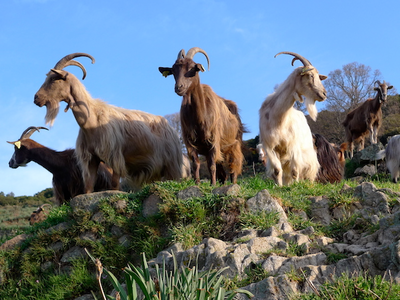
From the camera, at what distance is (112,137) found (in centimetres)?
859

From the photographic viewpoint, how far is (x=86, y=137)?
28.4ft

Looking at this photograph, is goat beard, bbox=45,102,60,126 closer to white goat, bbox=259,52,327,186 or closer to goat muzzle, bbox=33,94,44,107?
goat muzzle, bbox=33,94,44,107

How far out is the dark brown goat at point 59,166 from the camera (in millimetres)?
10430

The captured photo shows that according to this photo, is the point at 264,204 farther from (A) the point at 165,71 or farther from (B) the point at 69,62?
(B) the point at 69,62

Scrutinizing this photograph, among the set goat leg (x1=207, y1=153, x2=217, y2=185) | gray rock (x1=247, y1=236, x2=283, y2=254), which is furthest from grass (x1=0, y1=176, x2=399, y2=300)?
goat leg (x1=207, y1=153, x2=217, y2=185)

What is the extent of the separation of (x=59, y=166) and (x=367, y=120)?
14.6 meters

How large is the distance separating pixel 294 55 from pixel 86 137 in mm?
4133

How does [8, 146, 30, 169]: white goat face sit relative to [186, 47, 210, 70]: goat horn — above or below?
below

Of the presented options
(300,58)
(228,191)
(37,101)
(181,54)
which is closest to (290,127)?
(300,58)

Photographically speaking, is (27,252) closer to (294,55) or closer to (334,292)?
(334,292)

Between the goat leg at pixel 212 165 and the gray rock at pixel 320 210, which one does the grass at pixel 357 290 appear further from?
the goat leg at pixel 212 165

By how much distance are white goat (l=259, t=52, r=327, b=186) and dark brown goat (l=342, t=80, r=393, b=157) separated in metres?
12.3

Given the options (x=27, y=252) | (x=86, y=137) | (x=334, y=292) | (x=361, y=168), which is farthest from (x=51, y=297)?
(x=361, y=168)

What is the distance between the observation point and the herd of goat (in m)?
8.25
